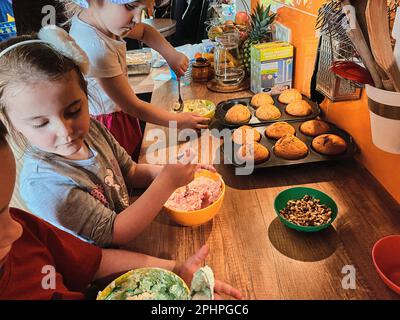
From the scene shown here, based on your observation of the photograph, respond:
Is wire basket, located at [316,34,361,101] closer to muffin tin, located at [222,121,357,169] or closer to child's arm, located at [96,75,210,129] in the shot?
muffin tin, located at [222,121,357,169]

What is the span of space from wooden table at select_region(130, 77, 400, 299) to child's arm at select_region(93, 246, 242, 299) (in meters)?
0.04

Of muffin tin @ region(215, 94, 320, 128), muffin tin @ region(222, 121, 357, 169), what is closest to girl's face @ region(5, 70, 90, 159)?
muffin tin @ region(222, 121, 357, 169)

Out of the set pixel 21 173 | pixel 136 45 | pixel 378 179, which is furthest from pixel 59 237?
pixel 136 45

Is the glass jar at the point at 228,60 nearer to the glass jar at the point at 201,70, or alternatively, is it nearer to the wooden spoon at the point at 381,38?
the glass jar at the point at 201,70

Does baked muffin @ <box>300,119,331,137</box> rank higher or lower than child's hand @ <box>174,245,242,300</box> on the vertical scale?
higher

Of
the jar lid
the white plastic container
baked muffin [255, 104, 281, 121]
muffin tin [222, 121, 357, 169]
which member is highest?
the white plastic container

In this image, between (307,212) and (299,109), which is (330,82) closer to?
(299,109)

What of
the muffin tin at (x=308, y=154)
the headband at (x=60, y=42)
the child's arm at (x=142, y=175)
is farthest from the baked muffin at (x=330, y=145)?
the headband at (x=60, y=42)

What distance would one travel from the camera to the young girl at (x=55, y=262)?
2.10ft

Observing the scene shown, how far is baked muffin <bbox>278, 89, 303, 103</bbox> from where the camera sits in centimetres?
138

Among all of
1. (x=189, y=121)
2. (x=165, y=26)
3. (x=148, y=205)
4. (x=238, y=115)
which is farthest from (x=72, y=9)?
(x=165, y=26)

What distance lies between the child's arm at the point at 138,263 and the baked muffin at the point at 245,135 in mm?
473

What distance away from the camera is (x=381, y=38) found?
0.64 meters
